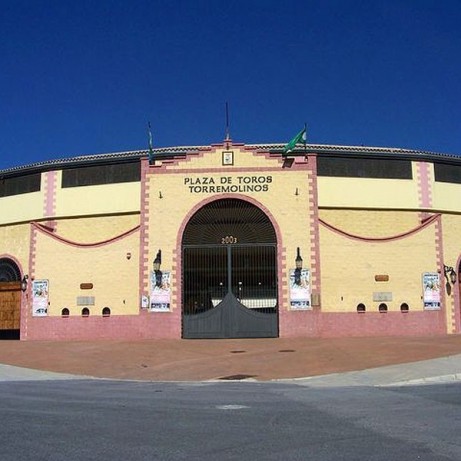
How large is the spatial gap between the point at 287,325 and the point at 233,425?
21069 millimetres

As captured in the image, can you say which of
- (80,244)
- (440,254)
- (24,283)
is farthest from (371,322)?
(24,283)

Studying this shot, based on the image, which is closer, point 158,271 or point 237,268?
point 158,271

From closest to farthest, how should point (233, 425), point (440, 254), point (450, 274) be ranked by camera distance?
point (233, 425) < point (440, 254) < point (450, 274)

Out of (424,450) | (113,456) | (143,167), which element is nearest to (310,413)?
(424,450)

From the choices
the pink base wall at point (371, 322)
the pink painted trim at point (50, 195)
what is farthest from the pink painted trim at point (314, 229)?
the pink painted trim at point (50, 195)

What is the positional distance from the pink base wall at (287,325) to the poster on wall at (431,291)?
1.17 ft

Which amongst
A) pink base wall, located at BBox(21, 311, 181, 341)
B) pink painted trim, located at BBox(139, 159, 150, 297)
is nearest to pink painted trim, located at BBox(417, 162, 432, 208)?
pink painted trim, located at BBox(139, 159, 150, 297)

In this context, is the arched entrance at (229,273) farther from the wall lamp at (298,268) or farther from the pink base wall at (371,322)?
the pink base wall at (371,322)

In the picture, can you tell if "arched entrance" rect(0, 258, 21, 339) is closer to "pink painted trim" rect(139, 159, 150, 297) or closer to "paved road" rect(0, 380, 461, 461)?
"pink painted trim" rect(139, 159, 150, 297)

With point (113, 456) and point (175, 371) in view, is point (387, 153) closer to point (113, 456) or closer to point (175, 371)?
point (175, 371)

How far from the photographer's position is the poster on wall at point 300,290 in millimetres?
30688

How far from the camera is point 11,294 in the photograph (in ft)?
118

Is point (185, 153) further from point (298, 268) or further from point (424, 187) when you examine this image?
point (424, 187)

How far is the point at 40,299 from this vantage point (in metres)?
33.2
